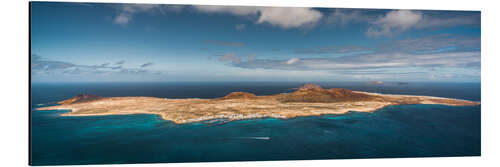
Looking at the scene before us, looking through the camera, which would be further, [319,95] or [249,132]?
[319,95]

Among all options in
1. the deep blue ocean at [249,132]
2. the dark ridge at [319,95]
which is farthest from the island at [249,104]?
the deep blue ocean at [249,132]

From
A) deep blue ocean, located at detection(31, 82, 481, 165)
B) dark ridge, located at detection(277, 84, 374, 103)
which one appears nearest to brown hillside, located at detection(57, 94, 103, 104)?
deep blue ocean, located at detection(31, 82, 481, 165)

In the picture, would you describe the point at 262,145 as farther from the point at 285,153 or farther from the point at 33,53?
the point at 33,53

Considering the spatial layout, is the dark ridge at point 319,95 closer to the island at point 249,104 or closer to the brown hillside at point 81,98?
the island at point 249,104

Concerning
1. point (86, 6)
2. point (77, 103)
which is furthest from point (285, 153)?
point (86, 6)

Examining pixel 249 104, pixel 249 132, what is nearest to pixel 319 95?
pixel 249 104

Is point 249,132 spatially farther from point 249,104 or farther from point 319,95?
point 319,95

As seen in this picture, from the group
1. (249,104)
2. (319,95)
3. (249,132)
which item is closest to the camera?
(249,132)

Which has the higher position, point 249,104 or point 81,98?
point 81,98
